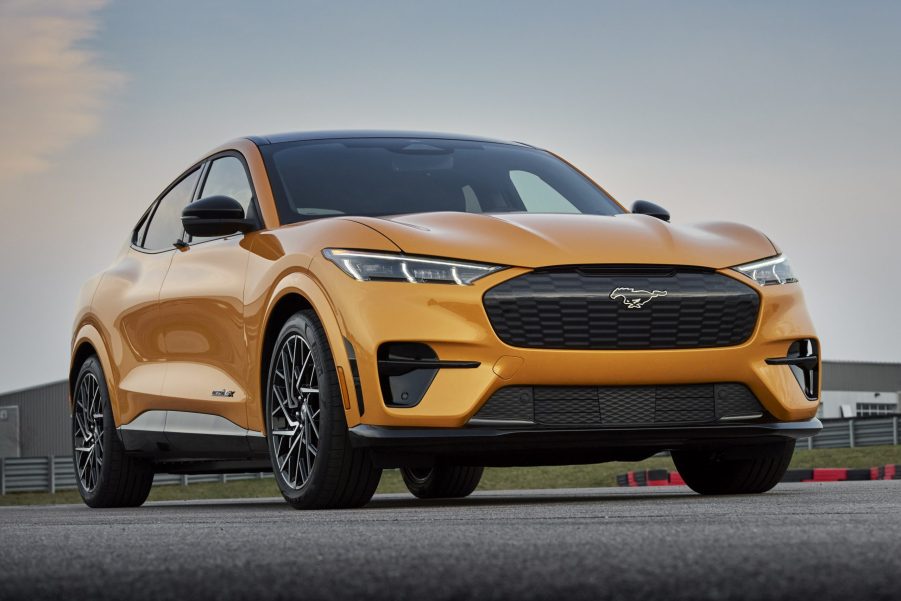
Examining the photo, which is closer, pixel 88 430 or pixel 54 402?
pixel 88 430

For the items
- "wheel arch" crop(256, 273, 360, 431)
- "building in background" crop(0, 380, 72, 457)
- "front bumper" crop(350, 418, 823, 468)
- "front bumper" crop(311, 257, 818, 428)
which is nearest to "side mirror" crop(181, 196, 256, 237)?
"wheel arch" crop(256, 273, 360, 431)

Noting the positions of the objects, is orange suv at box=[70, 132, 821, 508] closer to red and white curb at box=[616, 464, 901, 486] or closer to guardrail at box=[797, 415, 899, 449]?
red and white curb at box=[616, 464, 901, 486]

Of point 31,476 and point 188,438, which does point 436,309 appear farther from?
point 31,476

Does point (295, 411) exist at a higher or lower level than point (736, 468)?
higher

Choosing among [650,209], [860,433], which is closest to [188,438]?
[650,209]

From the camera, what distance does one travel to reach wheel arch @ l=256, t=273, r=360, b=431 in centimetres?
593

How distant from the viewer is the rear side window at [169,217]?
821 centimetres

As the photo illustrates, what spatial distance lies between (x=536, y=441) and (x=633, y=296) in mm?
735

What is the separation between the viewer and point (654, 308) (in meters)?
6.05

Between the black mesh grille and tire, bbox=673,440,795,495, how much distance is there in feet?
2.49

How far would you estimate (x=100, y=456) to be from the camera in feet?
28.2

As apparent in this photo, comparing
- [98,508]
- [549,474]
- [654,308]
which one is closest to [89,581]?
[654,308]

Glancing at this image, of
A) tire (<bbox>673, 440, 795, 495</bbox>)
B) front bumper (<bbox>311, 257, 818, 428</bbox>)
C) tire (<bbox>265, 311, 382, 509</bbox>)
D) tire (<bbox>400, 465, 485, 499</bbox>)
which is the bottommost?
tire (<bbox>400, 465, 485, 499</bbox>)

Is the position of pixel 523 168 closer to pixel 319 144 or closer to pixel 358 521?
pixel 319 144
